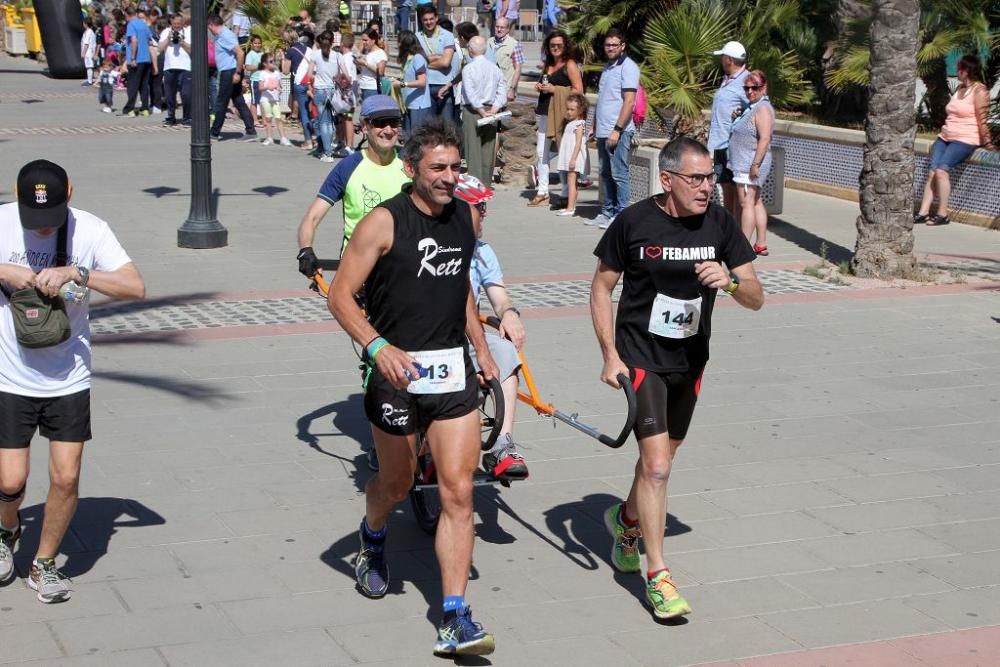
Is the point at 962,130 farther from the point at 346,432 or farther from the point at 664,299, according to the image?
the point at 664,299

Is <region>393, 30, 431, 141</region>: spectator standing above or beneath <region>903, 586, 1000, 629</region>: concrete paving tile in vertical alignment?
above

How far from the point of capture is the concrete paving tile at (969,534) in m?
6.05

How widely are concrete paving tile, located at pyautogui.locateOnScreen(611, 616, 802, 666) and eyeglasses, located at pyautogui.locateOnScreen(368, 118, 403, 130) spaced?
276 cm

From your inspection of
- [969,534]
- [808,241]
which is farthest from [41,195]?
[808,241]

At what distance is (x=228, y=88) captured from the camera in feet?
74.6

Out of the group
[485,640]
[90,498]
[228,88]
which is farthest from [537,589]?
[228,88]

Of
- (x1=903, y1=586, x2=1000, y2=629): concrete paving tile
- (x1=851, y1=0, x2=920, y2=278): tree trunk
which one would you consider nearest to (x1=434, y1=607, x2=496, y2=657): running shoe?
(x1=903, y1=586, x2=1000, y2=629): concrete paving tile

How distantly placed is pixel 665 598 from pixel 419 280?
5.01 feet

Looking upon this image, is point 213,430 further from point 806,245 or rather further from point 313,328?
point 806,245

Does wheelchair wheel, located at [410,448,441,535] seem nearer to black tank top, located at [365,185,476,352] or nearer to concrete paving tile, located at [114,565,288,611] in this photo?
concrete paving tile, located at [114,565,288,611]

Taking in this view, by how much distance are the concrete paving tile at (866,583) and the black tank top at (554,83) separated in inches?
413

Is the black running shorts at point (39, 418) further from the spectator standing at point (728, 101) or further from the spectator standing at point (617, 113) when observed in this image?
the spectator standing at point (617, 113)

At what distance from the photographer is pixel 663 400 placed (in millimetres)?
5391

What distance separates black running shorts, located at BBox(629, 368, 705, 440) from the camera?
5.36 m
